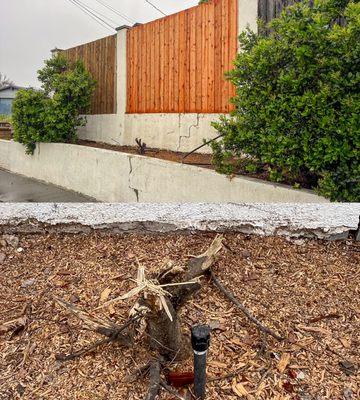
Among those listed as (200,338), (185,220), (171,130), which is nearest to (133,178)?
(171,130)

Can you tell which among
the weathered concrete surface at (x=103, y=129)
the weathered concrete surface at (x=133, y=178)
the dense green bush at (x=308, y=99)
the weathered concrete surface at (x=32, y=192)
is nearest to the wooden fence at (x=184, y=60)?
the weathered concrete surface at (x=103, y=129)

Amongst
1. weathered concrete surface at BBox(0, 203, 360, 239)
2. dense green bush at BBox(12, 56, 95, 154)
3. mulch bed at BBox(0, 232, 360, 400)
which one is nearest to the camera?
mulch bed at BBox(0, 232, 360, 400)

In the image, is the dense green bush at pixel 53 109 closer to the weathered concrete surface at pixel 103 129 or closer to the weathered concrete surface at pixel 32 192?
the weathered concrete surface at pixel 103 129

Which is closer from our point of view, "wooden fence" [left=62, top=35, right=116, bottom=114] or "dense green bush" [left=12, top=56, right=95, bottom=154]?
"dense green bush" [left=12, top=56, right=95, bottom=154]

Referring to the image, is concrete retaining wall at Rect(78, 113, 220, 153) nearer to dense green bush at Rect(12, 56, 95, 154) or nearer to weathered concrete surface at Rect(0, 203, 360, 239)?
dense green bush at Rect(12, 56, 95, 154)

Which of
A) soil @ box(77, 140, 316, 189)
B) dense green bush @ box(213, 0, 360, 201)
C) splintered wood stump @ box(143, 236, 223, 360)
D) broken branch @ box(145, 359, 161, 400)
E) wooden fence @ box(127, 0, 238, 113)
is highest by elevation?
wooden fence @ box(127, 0, 238, 113)

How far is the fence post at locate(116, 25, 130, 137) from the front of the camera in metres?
10.7

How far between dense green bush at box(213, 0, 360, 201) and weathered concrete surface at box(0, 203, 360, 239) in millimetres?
1725

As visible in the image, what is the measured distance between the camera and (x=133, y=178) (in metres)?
7.96

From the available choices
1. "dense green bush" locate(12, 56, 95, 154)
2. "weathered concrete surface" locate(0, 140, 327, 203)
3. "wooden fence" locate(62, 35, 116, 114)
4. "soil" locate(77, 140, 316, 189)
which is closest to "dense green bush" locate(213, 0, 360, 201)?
"soil" locate(77, 140, 316, 189)

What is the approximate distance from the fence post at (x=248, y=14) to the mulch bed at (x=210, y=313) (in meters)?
6.00

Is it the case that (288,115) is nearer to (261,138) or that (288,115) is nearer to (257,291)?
(261,138)

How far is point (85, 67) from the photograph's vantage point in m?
12.4

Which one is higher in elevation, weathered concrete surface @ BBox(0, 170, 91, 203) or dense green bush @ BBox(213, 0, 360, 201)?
dense green bush @ BBox(213, 0, 360, 201)
